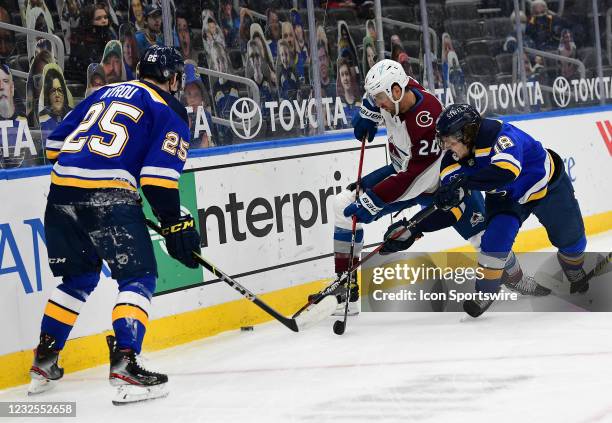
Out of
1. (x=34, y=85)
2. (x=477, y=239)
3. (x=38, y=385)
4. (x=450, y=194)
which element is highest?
(x=34, y=85)

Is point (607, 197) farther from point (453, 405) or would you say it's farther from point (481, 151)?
point (453, 405)

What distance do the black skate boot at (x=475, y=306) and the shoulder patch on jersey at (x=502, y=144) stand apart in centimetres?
72

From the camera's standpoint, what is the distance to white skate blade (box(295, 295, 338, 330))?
4676 mm

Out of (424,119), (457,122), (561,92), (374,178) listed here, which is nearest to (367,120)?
(374,178)

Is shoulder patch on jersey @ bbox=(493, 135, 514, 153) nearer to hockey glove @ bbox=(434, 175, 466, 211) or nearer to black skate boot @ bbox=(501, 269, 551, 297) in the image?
hockey glove @ bbox=(434, 175, 466, 211)

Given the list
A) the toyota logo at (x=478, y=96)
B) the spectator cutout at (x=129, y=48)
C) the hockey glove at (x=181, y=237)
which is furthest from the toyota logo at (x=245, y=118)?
the toyota logo at (x=478, y=96)

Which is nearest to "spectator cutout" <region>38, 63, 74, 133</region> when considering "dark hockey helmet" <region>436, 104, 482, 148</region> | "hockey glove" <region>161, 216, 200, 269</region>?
"hockey glove" <region>161, 216, 200, 269</region>

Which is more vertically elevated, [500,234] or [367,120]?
[367,120]

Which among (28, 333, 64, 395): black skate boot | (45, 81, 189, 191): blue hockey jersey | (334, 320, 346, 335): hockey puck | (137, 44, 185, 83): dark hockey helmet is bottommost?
(334, 320, 346, 335): hockey puck

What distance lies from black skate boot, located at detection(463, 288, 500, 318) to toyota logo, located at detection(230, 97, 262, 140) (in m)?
1.42

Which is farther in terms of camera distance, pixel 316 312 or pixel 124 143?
pixel 316 312

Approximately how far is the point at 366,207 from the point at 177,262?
909 mm

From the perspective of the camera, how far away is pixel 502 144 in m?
4.88
